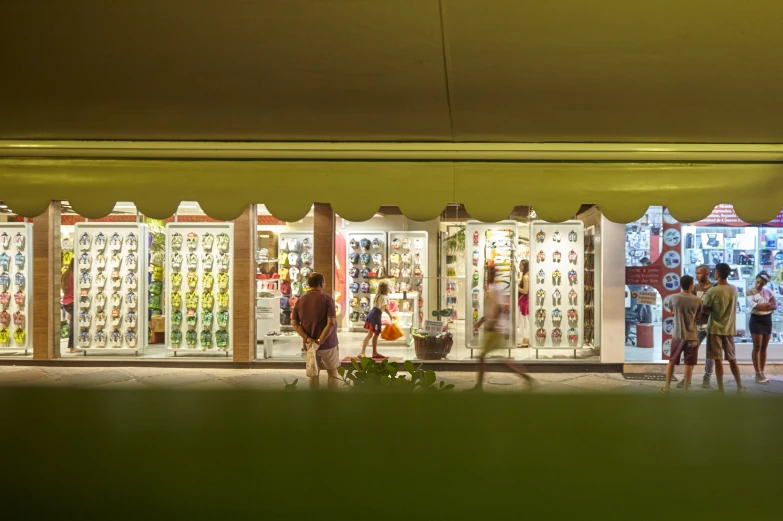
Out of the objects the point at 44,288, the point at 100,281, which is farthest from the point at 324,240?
the point at 44,288

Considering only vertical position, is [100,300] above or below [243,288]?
below

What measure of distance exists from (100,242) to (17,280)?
1816 millimetres

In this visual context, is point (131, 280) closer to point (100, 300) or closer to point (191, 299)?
point (100, 300)

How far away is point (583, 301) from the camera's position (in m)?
10.0

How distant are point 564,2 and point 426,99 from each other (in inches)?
31.9

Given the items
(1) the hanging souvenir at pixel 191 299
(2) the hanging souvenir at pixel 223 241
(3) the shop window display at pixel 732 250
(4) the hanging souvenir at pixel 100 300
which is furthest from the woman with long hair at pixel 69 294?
(3) the shop window display at pixel 732 250

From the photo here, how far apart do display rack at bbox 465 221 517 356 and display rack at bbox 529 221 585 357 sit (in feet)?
1.30

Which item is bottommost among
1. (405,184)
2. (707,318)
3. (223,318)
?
(223,318)

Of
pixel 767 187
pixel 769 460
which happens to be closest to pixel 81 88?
pixel 769 460

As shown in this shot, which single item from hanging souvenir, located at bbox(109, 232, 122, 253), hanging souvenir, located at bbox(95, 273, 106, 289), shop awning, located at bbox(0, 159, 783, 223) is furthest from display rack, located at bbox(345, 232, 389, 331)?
shop awning, located at bbox(0, 159, 783, 223)

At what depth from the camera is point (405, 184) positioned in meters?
2.94

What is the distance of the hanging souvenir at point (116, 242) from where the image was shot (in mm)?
9961

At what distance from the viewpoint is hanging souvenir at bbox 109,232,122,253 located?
9.96 m

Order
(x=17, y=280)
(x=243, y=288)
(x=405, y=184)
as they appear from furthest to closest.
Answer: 1. (x=17, y=280)
2. (x=243, y=288)
3. (x=405, y=184)
